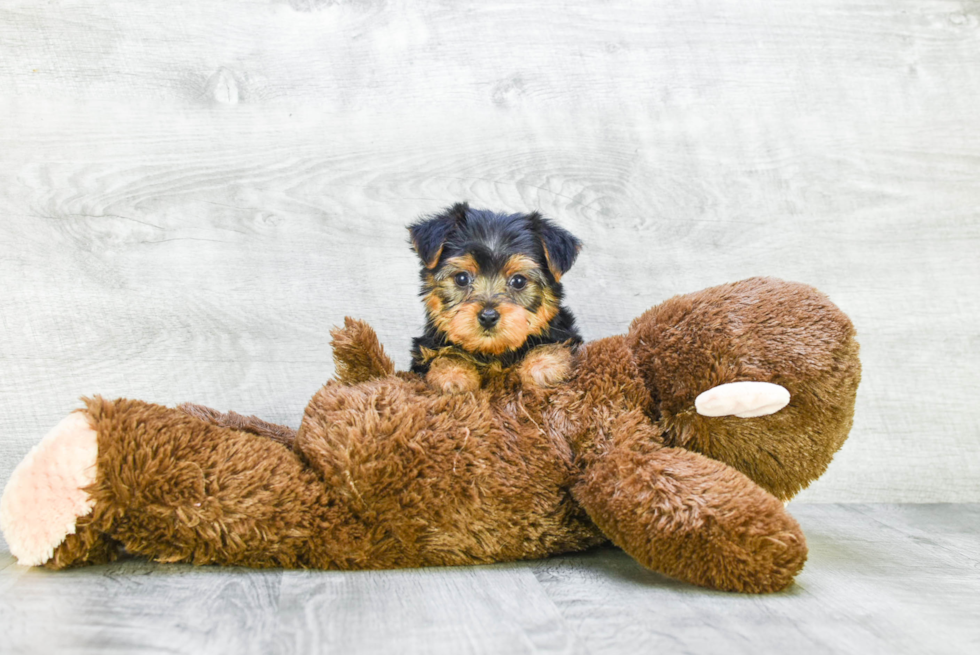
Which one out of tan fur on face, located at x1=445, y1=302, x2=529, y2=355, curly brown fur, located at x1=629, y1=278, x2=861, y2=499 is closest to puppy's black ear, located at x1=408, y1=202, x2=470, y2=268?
tan fur on face, located at x1=445, y1=302, x2=529, y2=355

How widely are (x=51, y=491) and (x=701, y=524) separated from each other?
114 cm

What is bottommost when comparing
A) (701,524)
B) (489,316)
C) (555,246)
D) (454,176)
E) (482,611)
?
(482,611)

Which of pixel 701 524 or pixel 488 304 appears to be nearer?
pixel 701 524

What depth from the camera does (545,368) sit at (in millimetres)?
1629

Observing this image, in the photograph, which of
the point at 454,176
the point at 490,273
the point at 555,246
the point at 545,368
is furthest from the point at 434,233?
the point at 454,176

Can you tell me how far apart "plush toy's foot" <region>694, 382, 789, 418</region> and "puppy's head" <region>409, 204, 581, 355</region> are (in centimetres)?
36

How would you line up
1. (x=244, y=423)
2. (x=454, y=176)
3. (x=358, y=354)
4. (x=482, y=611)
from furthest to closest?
(x=454, y=176) < (x=244, y=423) < (x=358, y=354) < (x=482, y=611)

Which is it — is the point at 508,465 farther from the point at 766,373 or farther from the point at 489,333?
the point at 766,373

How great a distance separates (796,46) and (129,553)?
217 centimetres

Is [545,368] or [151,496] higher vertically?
→ [545,368]

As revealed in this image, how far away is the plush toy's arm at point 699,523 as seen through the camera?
139cm

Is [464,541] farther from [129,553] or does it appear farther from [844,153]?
[844,153]

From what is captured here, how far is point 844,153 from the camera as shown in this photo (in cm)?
236

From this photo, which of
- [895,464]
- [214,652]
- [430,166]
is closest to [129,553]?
[214,652]
